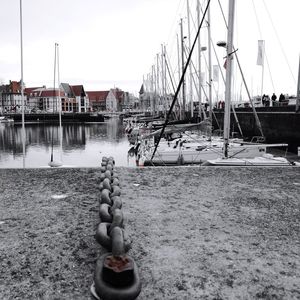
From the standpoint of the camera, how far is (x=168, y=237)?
3.38m

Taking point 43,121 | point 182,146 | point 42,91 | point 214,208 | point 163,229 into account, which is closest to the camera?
point 163,229

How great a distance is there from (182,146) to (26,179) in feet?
31.8

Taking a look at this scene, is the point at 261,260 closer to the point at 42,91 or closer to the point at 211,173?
the point at 211,173

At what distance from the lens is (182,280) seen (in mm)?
2574

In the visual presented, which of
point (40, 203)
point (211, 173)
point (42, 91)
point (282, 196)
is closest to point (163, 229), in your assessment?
point (40, 203)

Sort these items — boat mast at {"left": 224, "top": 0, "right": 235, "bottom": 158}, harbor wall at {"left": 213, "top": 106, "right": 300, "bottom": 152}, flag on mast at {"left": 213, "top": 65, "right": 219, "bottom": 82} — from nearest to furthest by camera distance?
boat mast at {"left": 224, "top": 0, "right": 235, "bottom": 158}, harbor wall at {"left": 213, "top": 106, "right": 300, "bottom": 152}, flag on mast at {"left": 213, "top": 65, "right": 219, "bottom": 82}

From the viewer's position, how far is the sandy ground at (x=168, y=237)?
2.50m

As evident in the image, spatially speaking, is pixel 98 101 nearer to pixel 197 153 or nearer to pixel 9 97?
pixel 9 97

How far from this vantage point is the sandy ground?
2498 millimetres

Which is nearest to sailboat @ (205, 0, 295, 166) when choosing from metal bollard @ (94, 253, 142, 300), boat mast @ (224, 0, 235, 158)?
boat mast @ (224, 0, 235, 158)

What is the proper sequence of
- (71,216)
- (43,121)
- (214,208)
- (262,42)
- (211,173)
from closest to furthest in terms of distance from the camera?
(71,216) → (214,208) → (211,173) → (262,42) → (43,121)

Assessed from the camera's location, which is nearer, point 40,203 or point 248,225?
point 248,225

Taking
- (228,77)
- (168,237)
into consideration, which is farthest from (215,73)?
(168,237)

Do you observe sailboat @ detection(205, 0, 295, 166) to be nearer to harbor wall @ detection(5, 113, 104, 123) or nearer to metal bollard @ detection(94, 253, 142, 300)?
metal bollard @ detection(94, 253, 142, 300)
